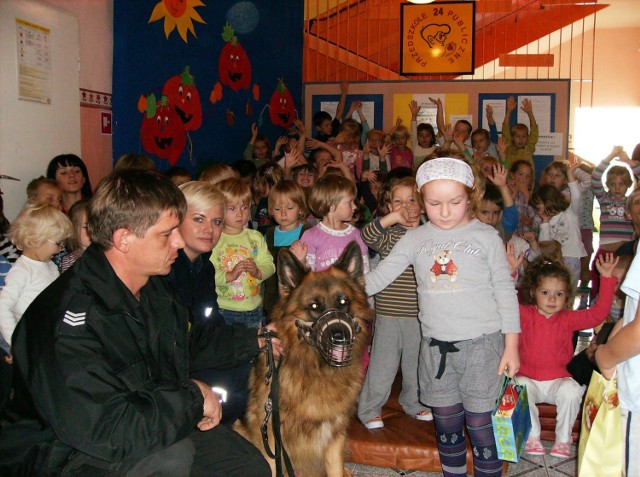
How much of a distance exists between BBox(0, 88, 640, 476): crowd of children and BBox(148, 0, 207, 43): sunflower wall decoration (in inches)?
73.8

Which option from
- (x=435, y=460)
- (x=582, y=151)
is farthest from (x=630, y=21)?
(x=435, y=460)

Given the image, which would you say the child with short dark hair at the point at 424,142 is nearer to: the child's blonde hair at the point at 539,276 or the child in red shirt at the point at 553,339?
the child's blonde hair at the point at 539,276

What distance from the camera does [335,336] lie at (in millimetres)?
2635

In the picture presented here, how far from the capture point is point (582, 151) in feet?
51.8

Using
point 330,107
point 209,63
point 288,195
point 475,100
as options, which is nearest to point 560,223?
point 288,195

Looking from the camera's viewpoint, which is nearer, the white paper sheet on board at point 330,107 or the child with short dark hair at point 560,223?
the child with short dark hair at point 560,223

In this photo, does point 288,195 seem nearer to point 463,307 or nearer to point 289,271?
point 289,271

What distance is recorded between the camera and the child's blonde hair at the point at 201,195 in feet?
10.6

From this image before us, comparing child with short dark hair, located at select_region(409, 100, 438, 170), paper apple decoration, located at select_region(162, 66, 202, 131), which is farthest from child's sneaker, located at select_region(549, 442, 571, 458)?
child with short dark hair, located at select_region(409, 100, 438, 170)

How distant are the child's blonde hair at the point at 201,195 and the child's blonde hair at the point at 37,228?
0.80 metres

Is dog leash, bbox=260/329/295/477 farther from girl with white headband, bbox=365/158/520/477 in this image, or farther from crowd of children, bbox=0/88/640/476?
girl with white headband, bbox=365/158/520/477

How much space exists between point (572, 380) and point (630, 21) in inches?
545

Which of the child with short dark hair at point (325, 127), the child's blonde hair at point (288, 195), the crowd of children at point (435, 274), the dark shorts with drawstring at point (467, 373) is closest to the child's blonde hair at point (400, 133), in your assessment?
the child with short dark hair at point (325, 127)

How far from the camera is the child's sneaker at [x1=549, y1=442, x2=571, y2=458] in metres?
3.47
